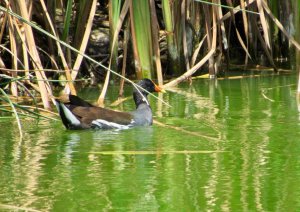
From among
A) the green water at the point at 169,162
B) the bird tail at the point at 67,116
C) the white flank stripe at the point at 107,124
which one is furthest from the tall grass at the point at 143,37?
the green water at the point at 169,162

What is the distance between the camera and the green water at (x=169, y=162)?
4.34m

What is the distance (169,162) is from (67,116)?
148 cm

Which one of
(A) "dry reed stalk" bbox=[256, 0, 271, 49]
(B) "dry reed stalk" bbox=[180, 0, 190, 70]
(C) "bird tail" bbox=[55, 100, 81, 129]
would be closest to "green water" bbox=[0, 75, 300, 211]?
(C) "bird tail" bbox=[55, 100, 81, 129]

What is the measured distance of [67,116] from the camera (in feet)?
21.4

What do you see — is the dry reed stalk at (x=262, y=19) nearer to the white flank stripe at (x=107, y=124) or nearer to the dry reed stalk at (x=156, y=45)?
the dry reed stalk at (x=156, y=45)

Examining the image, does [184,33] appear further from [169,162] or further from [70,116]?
[169,162]

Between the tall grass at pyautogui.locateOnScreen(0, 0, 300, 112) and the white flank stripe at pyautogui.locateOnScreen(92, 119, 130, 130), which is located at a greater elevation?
the tall grass at pyautogui.locateOnScreen(0, 0, 300, 112)

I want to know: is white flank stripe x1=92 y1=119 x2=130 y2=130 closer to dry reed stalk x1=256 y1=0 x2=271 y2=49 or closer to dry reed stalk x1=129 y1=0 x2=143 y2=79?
dry reed stalk x1=129 y1=0 x2=143 y2=79

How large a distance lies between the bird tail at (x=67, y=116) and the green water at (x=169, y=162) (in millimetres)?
71

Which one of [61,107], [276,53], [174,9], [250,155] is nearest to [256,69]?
[276,53]

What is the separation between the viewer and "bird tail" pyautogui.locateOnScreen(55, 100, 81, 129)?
21.4 feet

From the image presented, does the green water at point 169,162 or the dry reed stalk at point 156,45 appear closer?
the green water at point 169,162

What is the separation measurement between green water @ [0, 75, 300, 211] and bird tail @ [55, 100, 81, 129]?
7 cm

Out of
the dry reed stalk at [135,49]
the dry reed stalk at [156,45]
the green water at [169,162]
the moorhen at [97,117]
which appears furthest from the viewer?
the dry reed stalk at [156,45]
